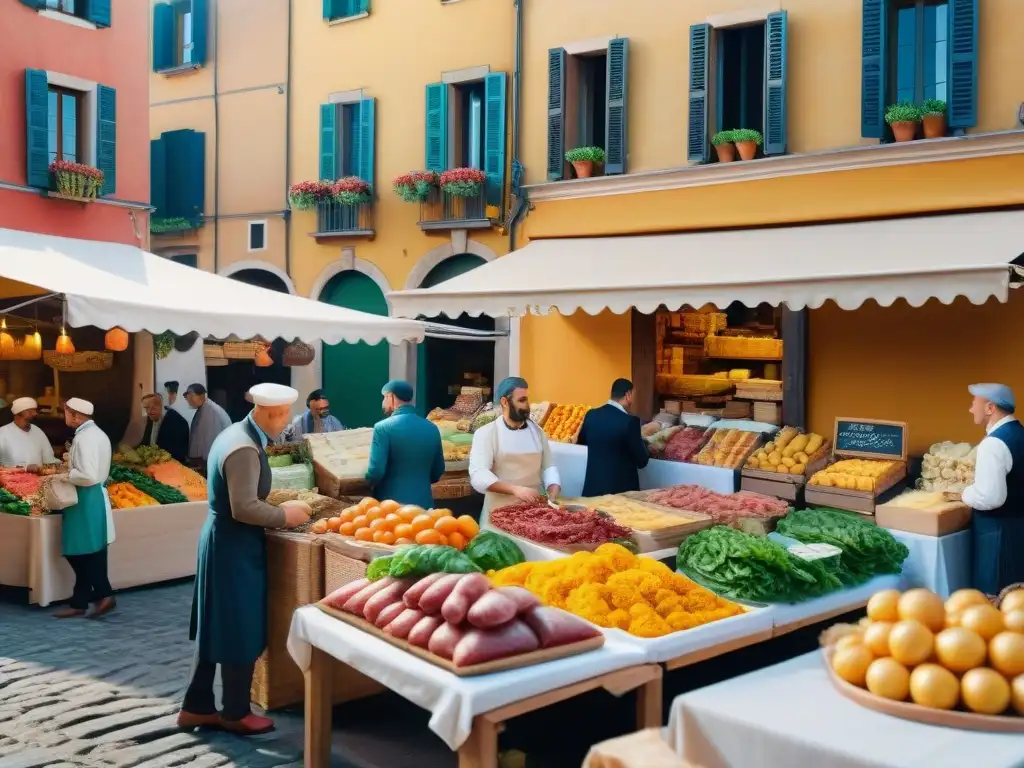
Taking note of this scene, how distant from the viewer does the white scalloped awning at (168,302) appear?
301 inches

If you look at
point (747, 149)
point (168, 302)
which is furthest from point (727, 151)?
point (168, 302)

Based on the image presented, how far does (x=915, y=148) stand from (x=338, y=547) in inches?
288

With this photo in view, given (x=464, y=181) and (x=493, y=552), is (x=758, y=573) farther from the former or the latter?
(x=464, y=181)

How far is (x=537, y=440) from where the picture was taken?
6.72m

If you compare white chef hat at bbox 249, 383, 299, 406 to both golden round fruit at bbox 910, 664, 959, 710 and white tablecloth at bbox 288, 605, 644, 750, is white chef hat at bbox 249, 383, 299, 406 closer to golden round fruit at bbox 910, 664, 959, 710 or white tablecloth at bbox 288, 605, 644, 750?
white tablecloth at bbox 288, 605, 644, 750

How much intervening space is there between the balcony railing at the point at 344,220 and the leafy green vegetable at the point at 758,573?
10.7 meters

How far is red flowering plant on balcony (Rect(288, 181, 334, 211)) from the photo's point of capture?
15.1 meters

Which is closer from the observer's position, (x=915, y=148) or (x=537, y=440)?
(x=537, y=440)

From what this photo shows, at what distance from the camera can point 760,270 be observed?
8297 millimetres

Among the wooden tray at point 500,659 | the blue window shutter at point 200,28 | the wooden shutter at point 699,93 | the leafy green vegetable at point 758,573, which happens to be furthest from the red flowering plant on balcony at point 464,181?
the wooden tray at point 500,659

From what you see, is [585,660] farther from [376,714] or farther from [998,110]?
[998,110]

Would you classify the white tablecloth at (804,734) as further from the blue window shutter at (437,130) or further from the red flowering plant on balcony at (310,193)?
the red flowering plant on balcony at (310,193)

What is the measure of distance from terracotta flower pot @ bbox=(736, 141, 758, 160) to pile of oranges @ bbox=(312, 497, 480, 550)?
6.90 m

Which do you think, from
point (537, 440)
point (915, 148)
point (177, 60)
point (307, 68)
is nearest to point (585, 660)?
point (537, 440)
